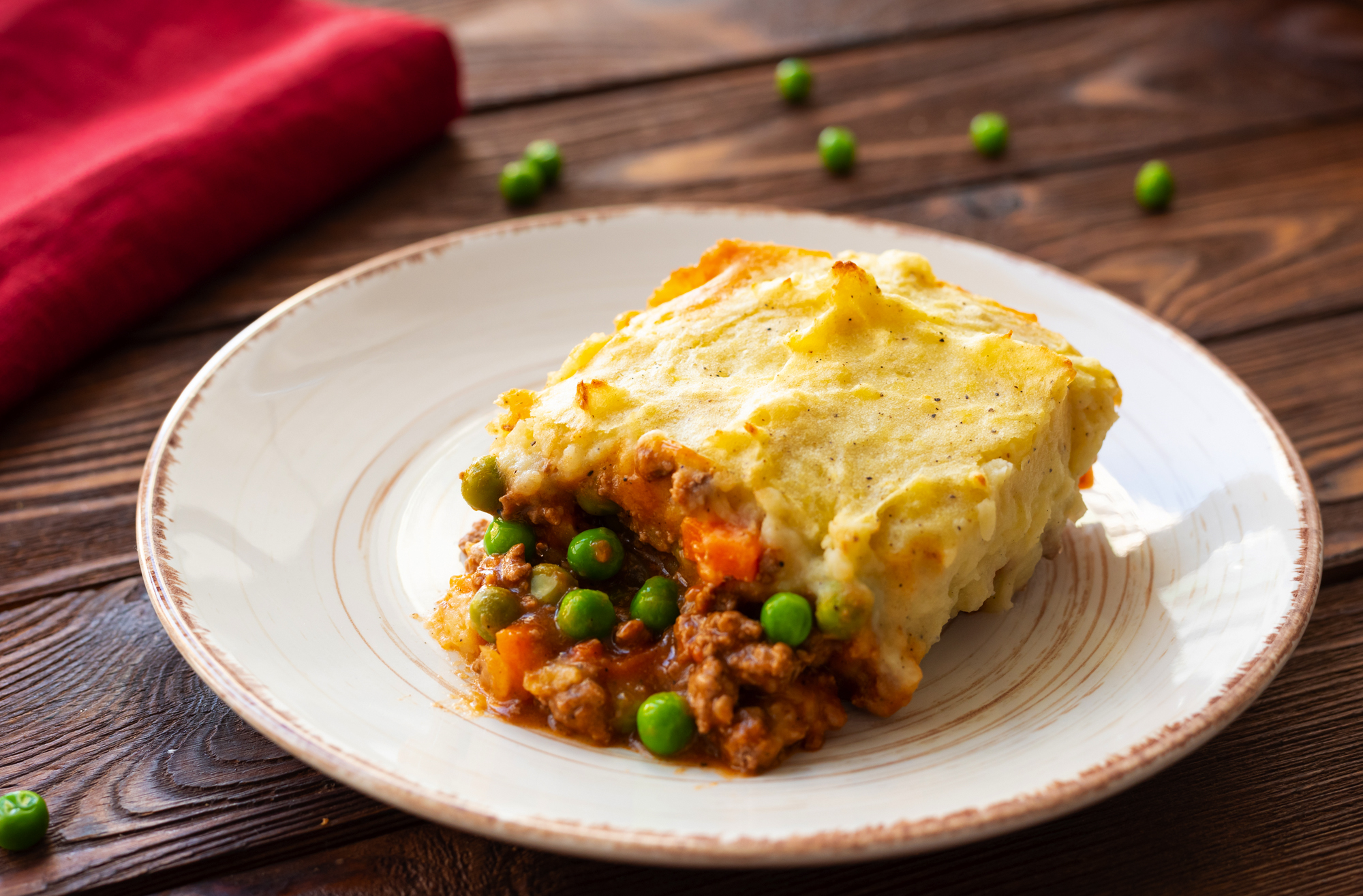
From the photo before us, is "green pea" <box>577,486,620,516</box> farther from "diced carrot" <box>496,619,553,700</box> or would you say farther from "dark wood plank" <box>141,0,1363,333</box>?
"dark wood plank" <box>141,0,1363,333</box>

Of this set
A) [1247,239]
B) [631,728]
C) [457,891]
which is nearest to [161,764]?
[457,891]

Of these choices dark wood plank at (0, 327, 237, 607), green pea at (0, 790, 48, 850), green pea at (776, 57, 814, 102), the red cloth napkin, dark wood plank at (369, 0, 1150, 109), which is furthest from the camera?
dark wood plank at (369, 0, 1150, 109)

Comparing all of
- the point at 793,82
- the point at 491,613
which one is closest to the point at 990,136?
the point at 793,82

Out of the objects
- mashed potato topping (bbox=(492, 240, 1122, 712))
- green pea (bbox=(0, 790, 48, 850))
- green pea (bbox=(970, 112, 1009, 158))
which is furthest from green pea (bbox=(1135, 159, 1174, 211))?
green pea (bbox=(0, 790, 48, 850))

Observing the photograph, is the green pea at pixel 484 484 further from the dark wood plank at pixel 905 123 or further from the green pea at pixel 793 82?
the green pea at pixel 793 82

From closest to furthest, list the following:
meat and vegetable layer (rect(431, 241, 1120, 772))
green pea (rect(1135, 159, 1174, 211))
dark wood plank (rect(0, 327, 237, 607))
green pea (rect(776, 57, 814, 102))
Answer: meat and vegetable layer (rect(431, 241, 1120, 772))
dark wood plank (rect(0, 327, 237, 607))
green pea (rect(1135, 159, 1174, 211))
green pea (rect(776, 57, 814, 102))

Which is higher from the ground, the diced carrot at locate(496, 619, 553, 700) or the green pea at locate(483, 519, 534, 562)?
the green pea at locate(483, 519, 534, 562)

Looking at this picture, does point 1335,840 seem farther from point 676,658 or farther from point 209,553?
point 209,553
